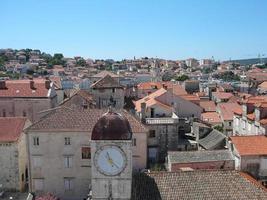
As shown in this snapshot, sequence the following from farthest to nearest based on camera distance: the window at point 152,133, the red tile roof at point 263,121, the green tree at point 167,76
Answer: the green tree at point 167,76
the window at point 152,133
the red tile roof at point 263,121

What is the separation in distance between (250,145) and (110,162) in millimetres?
20594

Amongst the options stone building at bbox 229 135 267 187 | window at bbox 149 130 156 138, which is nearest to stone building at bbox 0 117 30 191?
window at bbox 149 130 156 138

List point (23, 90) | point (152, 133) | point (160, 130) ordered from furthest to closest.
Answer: point (23, 90)
point (152, 133)
point (160, 130)

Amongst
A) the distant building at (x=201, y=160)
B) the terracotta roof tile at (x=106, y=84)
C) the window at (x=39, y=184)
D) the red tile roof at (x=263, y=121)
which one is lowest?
the window at (x=39, y=184)

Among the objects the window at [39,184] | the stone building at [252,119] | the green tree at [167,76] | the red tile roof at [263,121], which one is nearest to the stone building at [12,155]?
the window at [39,184]

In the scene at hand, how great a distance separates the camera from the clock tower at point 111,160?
2520cm

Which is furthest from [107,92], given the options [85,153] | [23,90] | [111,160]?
[111,160]

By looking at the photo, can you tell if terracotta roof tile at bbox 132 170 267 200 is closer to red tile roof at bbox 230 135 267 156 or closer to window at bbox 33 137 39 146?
red tile roof at bbox 230 135 267 156

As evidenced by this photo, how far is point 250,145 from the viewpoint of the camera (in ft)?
134

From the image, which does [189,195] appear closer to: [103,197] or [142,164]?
[103,197]

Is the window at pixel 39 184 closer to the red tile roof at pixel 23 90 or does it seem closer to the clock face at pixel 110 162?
the clock face at pixel 110 162

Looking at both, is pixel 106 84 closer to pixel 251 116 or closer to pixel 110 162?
pixel 251 116

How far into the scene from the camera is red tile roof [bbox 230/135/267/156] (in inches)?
1569

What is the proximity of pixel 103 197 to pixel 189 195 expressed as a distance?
224 inches
